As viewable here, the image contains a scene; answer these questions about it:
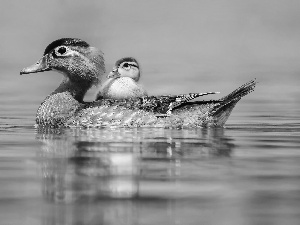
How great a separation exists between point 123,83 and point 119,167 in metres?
6.61

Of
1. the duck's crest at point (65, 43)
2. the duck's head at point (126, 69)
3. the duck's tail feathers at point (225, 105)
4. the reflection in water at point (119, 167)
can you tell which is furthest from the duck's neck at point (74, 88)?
the duck's tail feathers at point (225, 105)

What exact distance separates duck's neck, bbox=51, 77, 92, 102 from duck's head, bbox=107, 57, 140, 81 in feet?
2.23

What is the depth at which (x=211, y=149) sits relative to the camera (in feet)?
30.3

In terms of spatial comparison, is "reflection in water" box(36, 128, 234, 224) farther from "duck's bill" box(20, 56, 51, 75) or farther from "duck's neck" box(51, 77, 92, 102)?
"duck's bill" box(20, 56, 51, 75)

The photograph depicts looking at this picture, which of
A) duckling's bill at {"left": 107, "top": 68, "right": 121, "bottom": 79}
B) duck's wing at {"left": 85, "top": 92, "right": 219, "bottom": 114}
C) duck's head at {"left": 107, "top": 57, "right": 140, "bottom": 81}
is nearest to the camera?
duck's wing at {"left": 85, "top": 92, "right": 219, "bottom": 114}

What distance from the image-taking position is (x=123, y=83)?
1402 centimetres

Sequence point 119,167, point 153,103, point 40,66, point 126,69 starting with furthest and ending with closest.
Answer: point 126,69
point 40,66
point 153,103
point 119,167

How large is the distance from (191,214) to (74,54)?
29.7 feet

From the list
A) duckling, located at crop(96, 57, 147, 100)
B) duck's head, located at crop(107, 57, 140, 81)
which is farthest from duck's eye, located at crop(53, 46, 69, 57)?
duck's head, located at crop(107, 57, 140, 81)

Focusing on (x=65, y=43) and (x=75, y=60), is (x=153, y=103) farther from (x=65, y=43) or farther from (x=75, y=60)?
(x=65, y=43)

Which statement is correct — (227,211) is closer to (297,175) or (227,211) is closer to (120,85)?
(297,175)

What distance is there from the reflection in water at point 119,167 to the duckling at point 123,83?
6.66 feet

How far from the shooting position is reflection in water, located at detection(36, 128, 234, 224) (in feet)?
18.1

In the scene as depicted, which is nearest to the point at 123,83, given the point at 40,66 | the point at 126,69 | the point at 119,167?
the point at 126,69
